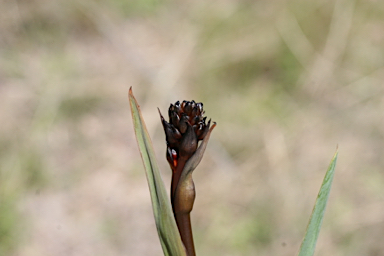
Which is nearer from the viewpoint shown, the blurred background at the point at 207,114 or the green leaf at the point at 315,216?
the green leaf at the point at 315,216

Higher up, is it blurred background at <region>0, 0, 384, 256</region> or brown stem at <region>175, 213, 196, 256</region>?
blurred background at <region>0, 0, 384, 256</region>

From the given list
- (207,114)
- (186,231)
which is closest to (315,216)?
(186,231)

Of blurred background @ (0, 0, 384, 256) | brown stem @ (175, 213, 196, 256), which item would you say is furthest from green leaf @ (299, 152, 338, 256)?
blurred background @ (0, 0, 384, 256)

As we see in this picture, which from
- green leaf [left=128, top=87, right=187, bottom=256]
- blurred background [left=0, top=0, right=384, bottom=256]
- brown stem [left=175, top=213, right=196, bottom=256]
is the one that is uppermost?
blurred background [left=0, top=0, right=384, bottom=256]

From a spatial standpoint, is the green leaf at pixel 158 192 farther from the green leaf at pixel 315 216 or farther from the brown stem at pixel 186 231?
the green leaf at pixel 315 216

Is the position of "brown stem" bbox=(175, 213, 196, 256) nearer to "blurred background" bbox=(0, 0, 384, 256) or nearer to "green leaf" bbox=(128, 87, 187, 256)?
"green leaf" bbox=(128, 87, 187, 256)

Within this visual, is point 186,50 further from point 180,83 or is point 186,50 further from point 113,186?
point 113,186

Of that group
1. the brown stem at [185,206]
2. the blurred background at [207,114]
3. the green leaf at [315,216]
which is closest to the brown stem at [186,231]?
the brown stem at [185,206]
